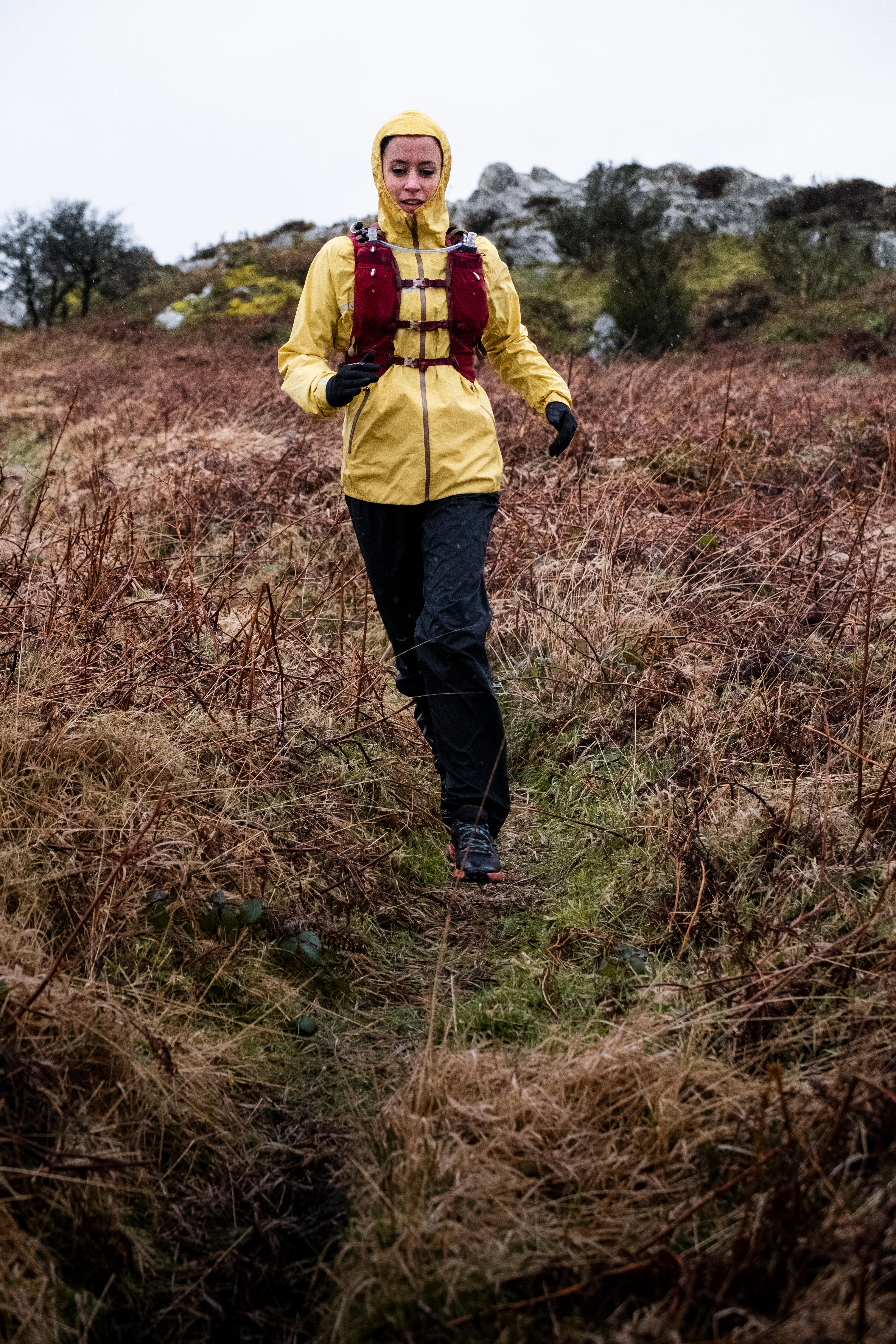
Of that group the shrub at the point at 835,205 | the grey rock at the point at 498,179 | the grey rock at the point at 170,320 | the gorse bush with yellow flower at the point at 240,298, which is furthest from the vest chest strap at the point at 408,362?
the grey rock at the point at 498,179

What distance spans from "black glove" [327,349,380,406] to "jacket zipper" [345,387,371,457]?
10 cm

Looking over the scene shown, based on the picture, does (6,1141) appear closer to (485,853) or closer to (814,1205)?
(814,1205)

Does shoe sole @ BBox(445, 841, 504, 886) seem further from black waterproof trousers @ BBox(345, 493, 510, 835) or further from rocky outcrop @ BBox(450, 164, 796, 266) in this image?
rocky outcrop @ BBox(450, 164, 796, 266)

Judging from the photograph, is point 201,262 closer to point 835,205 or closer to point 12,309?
point 12,309

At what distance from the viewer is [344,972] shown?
2.56 meters

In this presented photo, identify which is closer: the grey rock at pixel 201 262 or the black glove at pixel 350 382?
the black glove at pixel 350 382

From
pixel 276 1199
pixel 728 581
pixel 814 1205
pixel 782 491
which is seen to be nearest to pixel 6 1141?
pixel 276 1199

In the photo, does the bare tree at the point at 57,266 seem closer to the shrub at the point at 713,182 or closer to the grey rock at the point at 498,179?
the grey rock at the point at 498,179

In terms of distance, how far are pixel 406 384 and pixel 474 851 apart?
143cm

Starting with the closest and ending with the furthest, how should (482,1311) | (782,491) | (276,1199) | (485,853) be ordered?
(482,1311), (276,1199), (485,853), (782,491)

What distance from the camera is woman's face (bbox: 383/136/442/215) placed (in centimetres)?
289

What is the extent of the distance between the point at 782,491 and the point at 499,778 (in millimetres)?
3659

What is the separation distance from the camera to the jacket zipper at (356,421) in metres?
2.90

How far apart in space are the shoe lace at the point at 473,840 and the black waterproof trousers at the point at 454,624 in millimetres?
48
